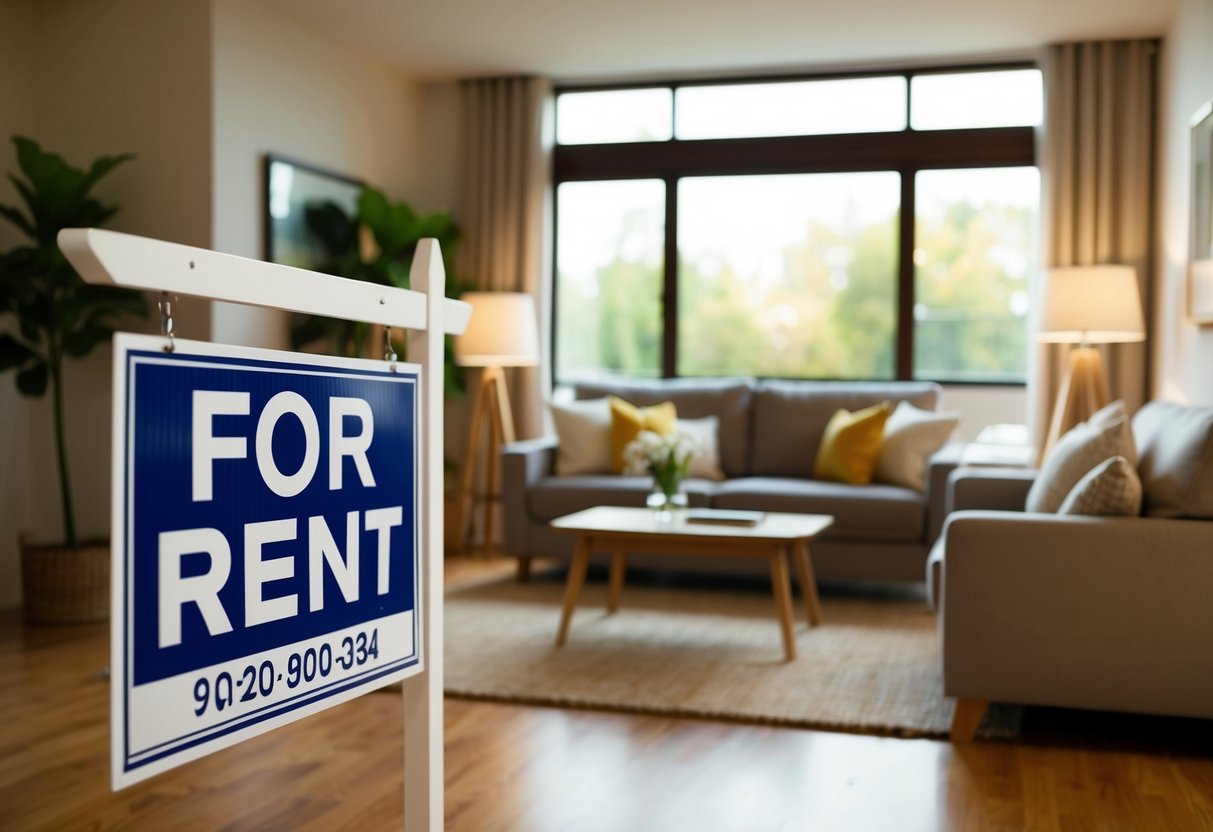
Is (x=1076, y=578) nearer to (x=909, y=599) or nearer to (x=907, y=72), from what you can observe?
(x=909, y=599)

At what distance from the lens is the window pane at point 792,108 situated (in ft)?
19.7

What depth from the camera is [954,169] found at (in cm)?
594

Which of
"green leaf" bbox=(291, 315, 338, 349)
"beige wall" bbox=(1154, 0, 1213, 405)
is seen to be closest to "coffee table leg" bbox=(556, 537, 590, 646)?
"green leaf" bbox=(291, 315, 338, 349)

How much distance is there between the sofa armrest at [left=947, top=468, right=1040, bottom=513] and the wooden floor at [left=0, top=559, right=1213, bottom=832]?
2.90ft

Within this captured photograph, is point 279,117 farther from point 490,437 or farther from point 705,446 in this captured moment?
point 705,446

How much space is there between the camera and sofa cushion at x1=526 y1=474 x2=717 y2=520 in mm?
5133

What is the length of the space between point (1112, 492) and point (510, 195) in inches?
158

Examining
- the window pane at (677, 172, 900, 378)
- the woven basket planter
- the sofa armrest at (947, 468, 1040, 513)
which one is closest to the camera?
the sofa armrest at (947, 468, 1040, 513)

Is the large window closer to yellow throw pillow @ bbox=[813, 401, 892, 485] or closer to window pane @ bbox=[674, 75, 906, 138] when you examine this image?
window pane @ bbox=[674, 75, 906, 138]

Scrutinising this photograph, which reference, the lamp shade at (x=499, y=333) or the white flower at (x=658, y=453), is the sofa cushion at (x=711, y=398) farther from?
the white flower at (x=658, y=453)

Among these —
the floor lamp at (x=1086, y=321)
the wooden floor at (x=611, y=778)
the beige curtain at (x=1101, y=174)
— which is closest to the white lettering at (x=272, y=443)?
the wooden floor at (x=611, y=778)

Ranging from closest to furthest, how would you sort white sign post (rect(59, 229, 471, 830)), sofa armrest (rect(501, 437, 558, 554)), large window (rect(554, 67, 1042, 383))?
white sign post (rect(59, 229, 471, 830)), sofa armrest (rect(501, 437, 558, 554)), large window (rect(554, 67, 1042, 383))

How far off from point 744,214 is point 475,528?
2215 mm

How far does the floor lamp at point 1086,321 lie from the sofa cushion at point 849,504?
0.82 meters
